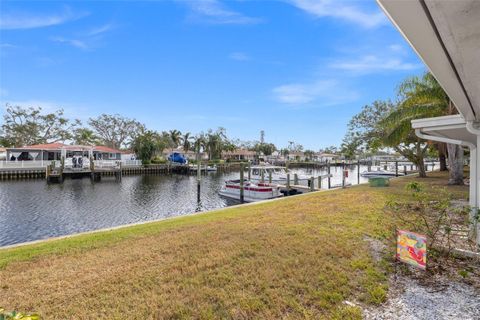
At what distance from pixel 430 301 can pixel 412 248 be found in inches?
32.4

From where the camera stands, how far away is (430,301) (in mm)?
3262

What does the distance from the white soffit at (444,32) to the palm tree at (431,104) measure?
13.1 m

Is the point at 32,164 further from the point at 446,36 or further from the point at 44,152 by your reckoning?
the point at 446,36

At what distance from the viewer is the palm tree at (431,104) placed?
1377 centimetres

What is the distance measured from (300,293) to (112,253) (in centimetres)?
373

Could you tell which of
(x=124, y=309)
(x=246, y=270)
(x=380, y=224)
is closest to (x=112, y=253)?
(x=124, y=309)

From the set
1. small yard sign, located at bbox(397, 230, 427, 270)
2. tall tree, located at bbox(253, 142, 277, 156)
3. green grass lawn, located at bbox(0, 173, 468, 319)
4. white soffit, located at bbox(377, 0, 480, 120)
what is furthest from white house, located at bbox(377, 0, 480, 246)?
tall tree, located at bbox(253, 142, 277, 156)

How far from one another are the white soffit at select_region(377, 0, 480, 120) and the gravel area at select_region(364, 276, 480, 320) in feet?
8.86

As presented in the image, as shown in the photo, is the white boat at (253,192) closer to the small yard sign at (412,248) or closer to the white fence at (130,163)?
the small yard sign at (412,248)

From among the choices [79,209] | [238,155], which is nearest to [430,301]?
[79,209]

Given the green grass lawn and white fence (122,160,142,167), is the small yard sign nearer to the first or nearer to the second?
the green grass lawn

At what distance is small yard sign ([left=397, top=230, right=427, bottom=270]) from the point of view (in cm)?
381

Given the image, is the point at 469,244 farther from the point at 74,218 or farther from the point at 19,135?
the point at 19,135

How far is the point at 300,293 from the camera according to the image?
11.0 ft
